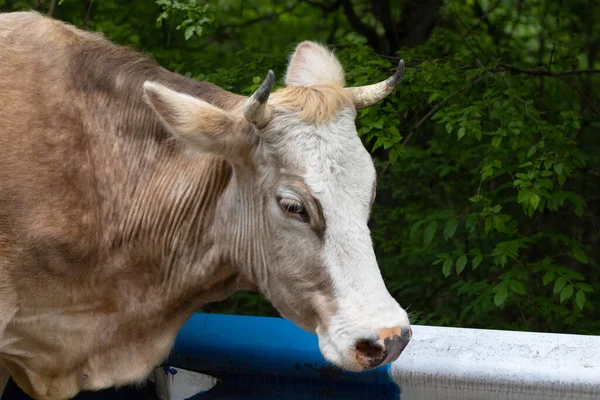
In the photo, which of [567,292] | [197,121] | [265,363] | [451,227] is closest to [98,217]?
[197,121]

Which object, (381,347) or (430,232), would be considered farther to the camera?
(430,232)

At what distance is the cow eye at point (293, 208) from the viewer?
3.64 m

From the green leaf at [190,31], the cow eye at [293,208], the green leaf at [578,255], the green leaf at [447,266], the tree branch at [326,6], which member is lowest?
the green leaf at [447,266]

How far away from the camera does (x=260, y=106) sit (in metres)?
3.57

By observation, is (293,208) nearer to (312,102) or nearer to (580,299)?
(312,102)

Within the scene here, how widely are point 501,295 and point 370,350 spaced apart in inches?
95.1

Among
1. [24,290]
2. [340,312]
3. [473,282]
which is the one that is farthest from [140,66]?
[473,282]

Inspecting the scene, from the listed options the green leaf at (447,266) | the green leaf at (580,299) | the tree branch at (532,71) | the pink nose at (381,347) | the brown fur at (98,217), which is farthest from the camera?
the tree branch at (532,71)

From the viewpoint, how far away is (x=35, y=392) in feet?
14.3

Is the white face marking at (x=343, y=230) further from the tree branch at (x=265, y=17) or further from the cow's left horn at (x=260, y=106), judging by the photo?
the tree branch at (x=265, y=17)

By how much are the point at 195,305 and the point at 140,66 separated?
1187mm

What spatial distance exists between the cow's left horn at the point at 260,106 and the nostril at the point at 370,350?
98 cm

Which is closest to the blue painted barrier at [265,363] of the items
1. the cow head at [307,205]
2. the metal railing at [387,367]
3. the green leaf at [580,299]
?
the metal railing at [387,367]

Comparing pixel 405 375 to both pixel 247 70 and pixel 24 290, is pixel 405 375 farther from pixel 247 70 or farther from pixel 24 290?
pixel 247 70
